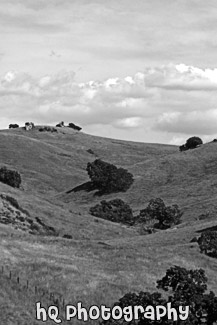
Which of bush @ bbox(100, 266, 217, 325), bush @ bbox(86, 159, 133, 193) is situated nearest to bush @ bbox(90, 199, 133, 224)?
bush @ bbox(86, 159, 133, 193)

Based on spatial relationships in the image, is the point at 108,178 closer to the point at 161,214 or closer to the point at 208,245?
the point at 161,214

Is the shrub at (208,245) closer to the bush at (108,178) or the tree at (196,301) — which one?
the tree at (196,301)

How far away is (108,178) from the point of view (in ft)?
486

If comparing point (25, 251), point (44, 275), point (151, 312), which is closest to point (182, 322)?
point (151, 312)

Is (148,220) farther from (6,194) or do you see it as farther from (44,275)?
(44,275)

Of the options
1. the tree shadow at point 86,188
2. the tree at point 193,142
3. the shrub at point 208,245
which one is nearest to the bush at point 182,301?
the shrub at point 208,245

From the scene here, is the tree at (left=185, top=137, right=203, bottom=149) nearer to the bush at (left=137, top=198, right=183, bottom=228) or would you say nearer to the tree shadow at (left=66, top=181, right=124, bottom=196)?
the tree shadow at (left=66, top=181, right=124, bottom=196)

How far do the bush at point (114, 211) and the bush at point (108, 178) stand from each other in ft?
58.8

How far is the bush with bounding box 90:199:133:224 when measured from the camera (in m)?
120

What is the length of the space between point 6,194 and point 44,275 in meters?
55.1

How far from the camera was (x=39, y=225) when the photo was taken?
88.9m

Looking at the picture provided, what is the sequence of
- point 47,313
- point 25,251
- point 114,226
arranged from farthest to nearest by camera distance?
point 114,226, point 25,251, point 47,313

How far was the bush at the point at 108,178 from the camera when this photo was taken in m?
146

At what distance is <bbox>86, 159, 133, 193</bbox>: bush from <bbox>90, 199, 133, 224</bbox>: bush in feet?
58.8
